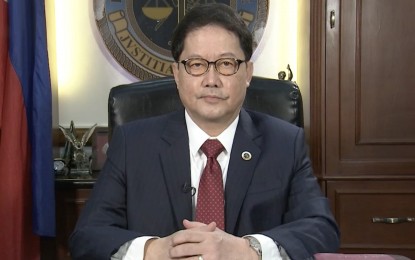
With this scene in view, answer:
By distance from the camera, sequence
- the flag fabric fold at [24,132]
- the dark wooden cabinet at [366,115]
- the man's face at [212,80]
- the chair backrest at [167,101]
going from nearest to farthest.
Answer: the man's face at [212,80]
the chair backrest at [167,101]
the flag fabric fold at [24,132]
the dark wooden cabinet at [366,115]

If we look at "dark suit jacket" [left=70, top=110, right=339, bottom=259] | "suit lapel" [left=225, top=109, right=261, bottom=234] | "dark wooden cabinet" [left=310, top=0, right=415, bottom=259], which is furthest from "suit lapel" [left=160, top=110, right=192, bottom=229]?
"dark wooden cabinet" [left=310, top=0, right=415, bottom=259]

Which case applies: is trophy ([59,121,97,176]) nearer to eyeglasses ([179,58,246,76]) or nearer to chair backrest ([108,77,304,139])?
chair backrest ([108,77,304,139])

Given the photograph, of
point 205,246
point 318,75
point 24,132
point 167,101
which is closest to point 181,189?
point 205,246

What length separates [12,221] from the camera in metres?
2.43

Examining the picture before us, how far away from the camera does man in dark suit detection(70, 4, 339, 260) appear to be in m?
1.50

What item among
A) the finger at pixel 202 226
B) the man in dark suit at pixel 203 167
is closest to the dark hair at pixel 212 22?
the man in dark suit at pixel 203 167

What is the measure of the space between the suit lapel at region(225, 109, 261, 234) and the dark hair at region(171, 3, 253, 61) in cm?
24

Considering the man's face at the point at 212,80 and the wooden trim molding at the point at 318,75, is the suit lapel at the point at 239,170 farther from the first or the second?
the wooden trim molding at the point at 318,75

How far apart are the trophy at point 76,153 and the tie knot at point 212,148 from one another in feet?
4.54

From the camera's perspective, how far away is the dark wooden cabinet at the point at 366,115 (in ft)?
8.54

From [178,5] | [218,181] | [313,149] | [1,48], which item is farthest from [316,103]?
[1,48]

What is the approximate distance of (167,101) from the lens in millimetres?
1915

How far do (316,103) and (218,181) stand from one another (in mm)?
1276

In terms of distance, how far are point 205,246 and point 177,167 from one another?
13.8 inches
